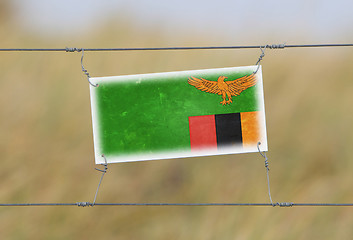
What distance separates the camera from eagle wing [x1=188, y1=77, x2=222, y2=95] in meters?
2.85

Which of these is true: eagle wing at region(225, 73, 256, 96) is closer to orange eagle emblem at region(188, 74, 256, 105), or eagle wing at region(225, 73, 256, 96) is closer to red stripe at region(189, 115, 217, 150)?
orange eagle emblem at region(188, 74, 256, 105)

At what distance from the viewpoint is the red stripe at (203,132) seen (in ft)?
9.36

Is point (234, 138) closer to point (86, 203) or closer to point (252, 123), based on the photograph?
point (252, 123)

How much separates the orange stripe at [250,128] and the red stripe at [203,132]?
0.19m

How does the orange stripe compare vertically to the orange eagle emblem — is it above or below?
below

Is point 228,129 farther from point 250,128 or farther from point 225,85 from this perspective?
point 225,85

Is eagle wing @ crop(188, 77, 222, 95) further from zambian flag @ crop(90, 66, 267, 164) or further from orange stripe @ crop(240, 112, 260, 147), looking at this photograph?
orange stripe @ crop(240, 112, 260, 147)

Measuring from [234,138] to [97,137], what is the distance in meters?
0.90

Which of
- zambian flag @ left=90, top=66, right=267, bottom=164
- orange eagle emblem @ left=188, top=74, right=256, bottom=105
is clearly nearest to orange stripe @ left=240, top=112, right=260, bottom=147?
zambian flag @ left=90, top=66, right=267, bottom=164

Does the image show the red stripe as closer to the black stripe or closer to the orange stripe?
the black stripe

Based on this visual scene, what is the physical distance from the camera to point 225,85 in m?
2.84

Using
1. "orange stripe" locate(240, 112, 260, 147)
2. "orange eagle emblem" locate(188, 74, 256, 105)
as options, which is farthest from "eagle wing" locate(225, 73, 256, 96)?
"orange stripe" locate(240, 112, 260, 147)

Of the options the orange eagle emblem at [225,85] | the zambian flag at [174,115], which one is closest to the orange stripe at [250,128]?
the zambian flag at [174,115]

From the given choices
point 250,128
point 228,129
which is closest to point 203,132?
point 228,129
